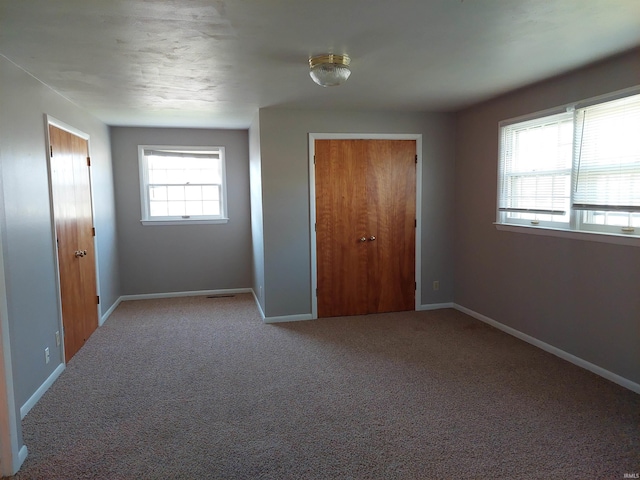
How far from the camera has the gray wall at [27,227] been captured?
2689 mm

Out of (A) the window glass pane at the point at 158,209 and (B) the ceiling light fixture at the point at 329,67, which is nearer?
(B) the ceiling light fixture at the point at 329,67

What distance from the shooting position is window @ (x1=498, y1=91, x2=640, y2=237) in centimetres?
298

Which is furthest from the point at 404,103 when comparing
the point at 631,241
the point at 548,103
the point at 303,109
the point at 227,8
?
the point at 227,8

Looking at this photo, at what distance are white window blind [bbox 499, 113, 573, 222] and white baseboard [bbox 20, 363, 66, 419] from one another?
14.4ft

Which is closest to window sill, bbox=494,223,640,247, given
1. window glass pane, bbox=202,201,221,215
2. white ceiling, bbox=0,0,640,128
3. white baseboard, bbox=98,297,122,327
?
white ceiling, bbox=0,0,640,128

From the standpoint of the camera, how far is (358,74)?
3.27m

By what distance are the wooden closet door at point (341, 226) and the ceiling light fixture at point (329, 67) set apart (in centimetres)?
178

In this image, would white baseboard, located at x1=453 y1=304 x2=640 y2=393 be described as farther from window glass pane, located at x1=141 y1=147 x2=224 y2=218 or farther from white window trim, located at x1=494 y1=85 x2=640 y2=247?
window glass pane, located at x1=141 y1=147 x2=224 y2=218

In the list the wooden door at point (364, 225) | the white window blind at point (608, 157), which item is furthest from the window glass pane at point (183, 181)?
the white window blind at point (608, 157)

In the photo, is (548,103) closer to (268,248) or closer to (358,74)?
(358,74)

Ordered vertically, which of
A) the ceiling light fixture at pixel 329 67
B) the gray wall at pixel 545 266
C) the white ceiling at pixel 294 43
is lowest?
the gray wall at pixel 545 266

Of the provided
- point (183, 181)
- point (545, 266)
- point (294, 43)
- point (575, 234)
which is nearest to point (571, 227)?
point (575, 234)

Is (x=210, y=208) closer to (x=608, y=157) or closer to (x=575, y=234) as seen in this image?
(x=575, y=234)

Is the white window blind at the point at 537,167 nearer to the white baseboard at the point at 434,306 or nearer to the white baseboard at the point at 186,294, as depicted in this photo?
the white baseboard at the point at 434,306
